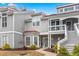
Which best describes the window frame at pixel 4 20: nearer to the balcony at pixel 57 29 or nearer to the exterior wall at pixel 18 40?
the exterior wall at pixel 18 40

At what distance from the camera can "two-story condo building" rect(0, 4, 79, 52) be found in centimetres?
751

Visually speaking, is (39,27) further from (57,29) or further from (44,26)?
(57,29)

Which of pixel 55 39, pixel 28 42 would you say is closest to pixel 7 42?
pixel 28 42

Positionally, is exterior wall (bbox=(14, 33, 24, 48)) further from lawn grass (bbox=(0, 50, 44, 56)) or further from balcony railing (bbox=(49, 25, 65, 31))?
balcony railing (bbox=(49, 25, 65, 31))

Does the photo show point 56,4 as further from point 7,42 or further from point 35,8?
point 7,42

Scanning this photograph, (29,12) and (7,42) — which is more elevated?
(29,12)

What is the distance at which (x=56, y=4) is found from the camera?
24.5 ft

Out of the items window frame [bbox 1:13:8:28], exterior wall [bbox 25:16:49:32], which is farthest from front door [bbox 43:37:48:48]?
window frame [bbox 1:13:8:28]

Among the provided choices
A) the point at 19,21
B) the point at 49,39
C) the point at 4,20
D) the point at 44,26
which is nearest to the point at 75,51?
the point at 49,39

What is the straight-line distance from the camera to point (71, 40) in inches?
295

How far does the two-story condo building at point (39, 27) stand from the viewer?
7.51 metres

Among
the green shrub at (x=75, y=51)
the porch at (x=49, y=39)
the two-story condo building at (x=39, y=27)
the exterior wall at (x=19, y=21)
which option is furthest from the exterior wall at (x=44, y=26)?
the green shrub at (x=75, y=51)

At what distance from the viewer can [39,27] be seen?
7.63 meters

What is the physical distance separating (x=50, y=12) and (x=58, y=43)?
0.55m
